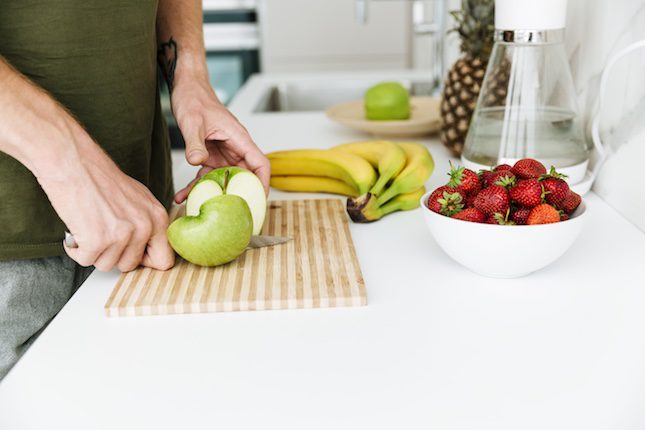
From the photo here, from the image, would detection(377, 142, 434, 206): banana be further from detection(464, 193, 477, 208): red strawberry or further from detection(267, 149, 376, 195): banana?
detection(464, 193, 477, 208): red strawberry

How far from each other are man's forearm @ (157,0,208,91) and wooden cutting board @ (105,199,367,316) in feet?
1.15

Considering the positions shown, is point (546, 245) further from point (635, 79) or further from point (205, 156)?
point (205, 156)

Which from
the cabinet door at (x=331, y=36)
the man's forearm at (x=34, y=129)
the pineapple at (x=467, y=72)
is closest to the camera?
the man's forearm at (x=34, y=129)

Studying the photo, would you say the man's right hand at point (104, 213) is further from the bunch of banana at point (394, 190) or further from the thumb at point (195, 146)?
the bunch of banana at point (394, 190)

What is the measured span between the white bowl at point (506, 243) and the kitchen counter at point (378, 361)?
26 mm

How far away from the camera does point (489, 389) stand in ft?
1.99

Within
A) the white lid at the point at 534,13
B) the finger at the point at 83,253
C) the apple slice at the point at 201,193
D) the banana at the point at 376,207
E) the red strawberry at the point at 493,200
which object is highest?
the white lid at the point at 534,13

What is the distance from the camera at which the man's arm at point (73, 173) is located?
74cm

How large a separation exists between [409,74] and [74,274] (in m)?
1.67

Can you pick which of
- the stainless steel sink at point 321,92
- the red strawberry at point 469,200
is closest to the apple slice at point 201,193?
the red strawberry at point 469,200

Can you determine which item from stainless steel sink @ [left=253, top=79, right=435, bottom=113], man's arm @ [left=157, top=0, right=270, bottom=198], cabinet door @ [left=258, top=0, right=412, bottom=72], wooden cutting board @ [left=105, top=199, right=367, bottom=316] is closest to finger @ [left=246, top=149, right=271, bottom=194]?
man's arm @ [left=157, top=0, right=270, bottom=198]

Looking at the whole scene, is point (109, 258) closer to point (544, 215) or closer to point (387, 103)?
point (544, 215)

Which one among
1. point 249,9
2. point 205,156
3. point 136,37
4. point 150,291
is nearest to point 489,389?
point 150,291

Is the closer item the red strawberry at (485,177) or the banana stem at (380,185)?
the red strawberry at (485,177)
